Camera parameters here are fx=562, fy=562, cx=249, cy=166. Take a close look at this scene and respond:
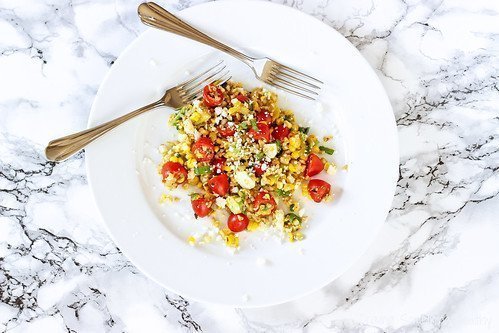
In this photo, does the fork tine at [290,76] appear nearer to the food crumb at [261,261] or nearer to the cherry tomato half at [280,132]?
the cherry tomato half at [280,132]

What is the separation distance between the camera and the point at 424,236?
1.82 m

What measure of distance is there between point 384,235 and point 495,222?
1.23 ft

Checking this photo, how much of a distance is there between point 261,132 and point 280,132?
0.06 metres

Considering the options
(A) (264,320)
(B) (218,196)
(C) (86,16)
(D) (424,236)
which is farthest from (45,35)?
(D) (424,236)

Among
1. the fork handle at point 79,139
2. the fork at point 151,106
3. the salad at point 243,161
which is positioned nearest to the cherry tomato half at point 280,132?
the salad at point 243,161

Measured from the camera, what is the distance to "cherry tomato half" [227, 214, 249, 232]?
5.39 feet

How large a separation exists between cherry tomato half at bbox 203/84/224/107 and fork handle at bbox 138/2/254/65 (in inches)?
4.5

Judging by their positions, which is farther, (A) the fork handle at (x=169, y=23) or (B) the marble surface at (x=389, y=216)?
(B) the marble surface at (x=389, y=216)

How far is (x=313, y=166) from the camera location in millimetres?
1646

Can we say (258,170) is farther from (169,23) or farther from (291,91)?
(169,23)

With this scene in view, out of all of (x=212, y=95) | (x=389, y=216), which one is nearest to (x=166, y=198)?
(x=212, y=95)

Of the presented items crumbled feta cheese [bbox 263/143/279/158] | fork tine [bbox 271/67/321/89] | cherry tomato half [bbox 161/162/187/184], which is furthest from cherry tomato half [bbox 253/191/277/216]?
fork tine [bbox 271/67/321/89]

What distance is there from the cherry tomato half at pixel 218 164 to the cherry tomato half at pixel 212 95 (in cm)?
16

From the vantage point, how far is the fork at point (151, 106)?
5.14ft
